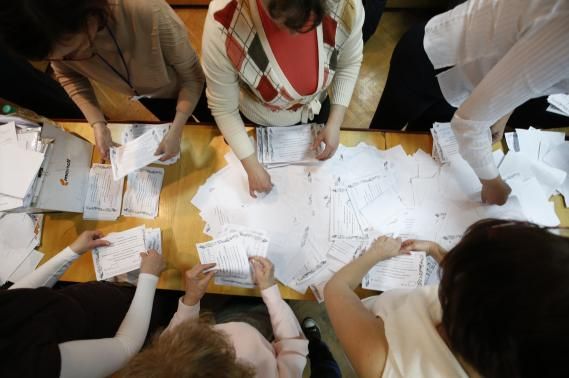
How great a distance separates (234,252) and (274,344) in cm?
29

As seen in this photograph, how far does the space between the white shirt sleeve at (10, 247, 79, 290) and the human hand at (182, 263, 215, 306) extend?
36 centimetres

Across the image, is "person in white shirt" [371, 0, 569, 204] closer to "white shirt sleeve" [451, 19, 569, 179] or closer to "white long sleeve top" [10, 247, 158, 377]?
"white shirt sleeve" [451, 19, 569, 179]

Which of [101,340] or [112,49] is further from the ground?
[112,49]

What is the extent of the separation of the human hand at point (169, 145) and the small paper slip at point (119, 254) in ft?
0.81

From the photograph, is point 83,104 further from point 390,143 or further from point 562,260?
point 562,260

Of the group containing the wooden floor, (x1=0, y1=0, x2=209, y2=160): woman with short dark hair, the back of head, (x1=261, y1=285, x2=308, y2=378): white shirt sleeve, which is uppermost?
the wooden floor

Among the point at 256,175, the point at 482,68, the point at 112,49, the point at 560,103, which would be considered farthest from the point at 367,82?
the point at 112,49

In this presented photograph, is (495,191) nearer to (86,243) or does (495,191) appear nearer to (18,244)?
(86,243)

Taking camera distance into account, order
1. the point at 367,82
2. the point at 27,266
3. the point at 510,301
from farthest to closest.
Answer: the point at 367,82 < the point at 27,266 < the point at 510,301

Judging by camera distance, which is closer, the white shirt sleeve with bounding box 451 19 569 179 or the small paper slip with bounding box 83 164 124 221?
the white shirt sleeve with bounding box 451 19 569 179

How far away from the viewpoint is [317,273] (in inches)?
36.6

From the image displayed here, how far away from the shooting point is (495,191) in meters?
0.89

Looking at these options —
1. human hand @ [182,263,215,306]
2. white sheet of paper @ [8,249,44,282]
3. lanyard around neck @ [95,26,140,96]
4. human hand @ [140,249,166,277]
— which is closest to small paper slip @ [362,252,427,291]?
human hand @ [182,263,215,306]

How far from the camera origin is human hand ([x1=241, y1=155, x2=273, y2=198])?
3.12ft
